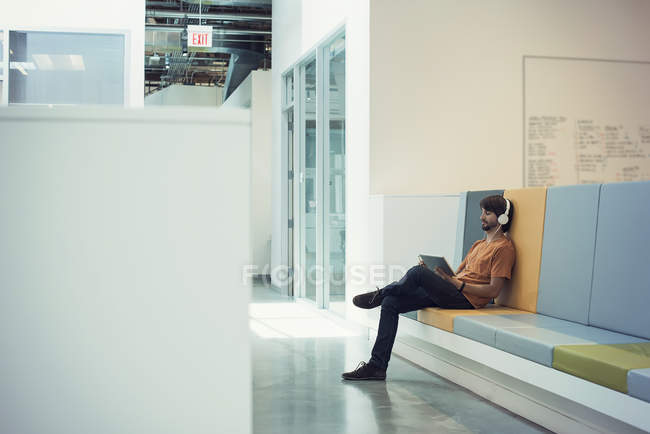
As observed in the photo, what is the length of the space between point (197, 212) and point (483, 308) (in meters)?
3.35

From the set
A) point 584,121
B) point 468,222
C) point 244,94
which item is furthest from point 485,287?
point 244,94

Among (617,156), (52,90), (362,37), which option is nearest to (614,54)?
(617,156)

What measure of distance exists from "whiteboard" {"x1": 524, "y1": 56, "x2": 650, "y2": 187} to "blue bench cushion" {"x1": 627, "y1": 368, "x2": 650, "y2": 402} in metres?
3.75

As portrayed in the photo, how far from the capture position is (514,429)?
3172mm

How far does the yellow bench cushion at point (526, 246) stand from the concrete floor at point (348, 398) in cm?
62

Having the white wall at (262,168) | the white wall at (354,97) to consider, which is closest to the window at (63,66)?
the white wall at (354,97)

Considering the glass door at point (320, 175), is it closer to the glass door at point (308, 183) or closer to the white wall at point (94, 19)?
the glass door at point (308, 183)

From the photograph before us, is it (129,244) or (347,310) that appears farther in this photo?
(347,310)

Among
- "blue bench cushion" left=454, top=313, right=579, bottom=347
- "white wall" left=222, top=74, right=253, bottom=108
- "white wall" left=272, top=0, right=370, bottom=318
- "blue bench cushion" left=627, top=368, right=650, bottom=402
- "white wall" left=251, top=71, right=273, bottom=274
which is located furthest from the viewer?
"white wall" left=222, top=74, right=253, bottom=108

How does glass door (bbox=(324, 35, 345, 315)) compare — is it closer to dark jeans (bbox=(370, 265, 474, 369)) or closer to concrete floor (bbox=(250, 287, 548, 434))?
concrete floor (bbox=(250, 287, 548, 434))

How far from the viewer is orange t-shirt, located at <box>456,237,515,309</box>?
13.3 feet

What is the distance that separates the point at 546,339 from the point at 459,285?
1.09 meters

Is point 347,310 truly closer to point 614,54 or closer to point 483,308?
point 483,308

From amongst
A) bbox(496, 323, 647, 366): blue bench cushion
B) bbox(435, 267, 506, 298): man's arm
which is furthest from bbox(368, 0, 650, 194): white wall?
bbox(496, 323, 647, 366): blue bench cushion
